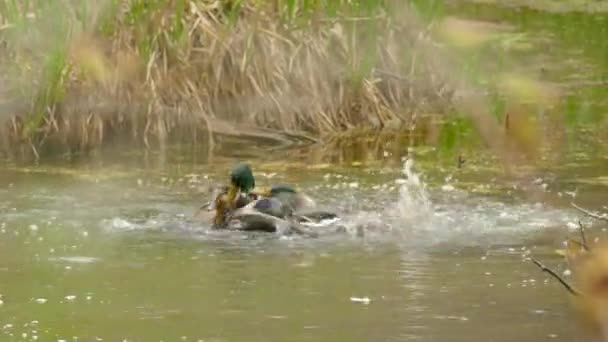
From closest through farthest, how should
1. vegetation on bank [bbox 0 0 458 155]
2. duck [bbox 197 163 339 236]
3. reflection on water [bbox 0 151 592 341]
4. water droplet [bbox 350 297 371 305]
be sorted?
reflection on water [bbox 0 151 592 341] → water droplet [bbox 350 297 371 305] → duck [bbox 197 163 339 236] → vegetation on bank [bbox 0 0 458 155]

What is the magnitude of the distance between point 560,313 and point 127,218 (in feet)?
10.6

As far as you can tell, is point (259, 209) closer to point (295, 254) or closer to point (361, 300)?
point (295, 254)

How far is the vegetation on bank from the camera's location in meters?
11.2

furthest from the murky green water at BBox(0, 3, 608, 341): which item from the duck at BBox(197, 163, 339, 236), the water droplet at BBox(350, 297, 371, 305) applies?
the duck at BBox(197, 163, 339, 236)

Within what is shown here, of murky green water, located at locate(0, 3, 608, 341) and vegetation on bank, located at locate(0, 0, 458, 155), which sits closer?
murky green water, located at locate(0, 3, 608, 341)

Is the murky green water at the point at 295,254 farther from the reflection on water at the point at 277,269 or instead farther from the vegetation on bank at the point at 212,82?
the vegetation on bank at the point at 212,82

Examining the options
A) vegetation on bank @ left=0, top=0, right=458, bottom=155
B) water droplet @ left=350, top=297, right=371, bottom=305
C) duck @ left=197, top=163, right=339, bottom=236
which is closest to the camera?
water droplet @ left=350, top=297, right=371, bottom=305

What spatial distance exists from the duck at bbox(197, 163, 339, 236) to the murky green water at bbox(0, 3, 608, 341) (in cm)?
16

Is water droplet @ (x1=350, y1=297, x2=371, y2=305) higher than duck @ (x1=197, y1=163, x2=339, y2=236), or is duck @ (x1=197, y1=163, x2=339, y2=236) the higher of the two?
water droplet @ (x1=350, y1=297, x2=371, y2=305)

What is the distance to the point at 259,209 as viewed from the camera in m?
8.74

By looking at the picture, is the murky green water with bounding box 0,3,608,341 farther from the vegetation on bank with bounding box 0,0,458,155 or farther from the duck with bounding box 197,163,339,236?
the vegetation on bank with bounding box 0,0,458,155

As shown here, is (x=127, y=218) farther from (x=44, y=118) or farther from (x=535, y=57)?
(x=535, y=57)

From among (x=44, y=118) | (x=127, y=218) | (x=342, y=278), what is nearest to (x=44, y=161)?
(x=44, y=118)

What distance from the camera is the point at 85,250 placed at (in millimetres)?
7957
